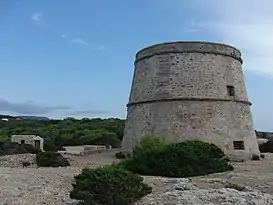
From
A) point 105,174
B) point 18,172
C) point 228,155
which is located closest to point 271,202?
point 105,174

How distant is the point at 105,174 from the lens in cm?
1072

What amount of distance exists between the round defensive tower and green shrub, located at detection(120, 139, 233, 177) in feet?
14.2

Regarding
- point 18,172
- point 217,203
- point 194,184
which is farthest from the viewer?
point 18,172

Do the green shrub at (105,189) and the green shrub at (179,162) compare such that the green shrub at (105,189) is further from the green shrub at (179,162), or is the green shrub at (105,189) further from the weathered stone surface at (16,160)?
the weathered stone surface at (16,160)

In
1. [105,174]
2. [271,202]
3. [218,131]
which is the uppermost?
[218,131]

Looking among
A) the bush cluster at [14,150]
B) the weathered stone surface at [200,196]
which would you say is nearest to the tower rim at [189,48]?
the bush cluster at [14,150]

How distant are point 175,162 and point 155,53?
8147 millimetres

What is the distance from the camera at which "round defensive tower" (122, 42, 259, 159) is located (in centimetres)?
2070

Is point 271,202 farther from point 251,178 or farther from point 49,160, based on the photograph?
point 49,160

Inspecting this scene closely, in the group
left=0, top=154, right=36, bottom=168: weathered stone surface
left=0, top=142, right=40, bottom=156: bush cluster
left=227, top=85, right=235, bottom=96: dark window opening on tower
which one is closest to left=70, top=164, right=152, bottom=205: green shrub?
left=0, top=154, right=36, bottom=168: weathered stone surface

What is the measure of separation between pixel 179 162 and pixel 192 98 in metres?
6.19

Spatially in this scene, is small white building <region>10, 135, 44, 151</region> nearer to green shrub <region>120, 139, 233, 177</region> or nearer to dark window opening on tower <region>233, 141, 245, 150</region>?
dark window opening on tower <region>233, 141, 245, 150</region>

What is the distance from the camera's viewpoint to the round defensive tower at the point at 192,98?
20703 millimetres

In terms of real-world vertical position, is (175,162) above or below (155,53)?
below
